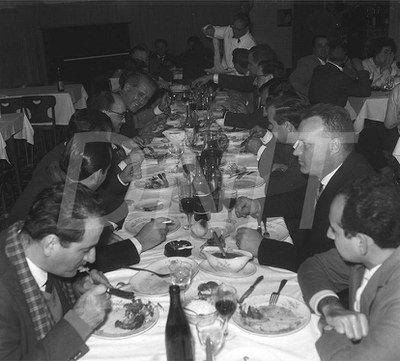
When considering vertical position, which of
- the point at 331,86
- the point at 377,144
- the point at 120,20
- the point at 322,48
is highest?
the point at 120,20

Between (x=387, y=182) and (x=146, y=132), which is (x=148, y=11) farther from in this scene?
(x=387, y=182)

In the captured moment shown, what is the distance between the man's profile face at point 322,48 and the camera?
5.65 meters

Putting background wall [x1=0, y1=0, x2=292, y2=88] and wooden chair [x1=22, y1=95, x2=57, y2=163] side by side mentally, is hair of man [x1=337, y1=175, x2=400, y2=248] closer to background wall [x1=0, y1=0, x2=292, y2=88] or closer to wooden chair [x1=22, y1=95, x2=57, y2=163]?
wooden chair [x1=22, y1=95, x2=57, y2=163]

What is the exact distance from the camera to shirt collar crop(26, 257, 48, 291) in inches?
57.9

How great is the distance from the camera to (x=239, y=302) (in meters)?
1.60

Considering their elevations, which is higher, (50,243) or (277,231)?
(50,243)

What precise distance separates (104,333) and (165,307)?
0.23 m

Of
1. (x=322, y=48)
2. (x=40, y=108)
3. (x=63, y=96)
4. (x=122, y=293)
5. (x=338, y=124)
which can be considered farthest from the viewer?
(x=63, y=96)

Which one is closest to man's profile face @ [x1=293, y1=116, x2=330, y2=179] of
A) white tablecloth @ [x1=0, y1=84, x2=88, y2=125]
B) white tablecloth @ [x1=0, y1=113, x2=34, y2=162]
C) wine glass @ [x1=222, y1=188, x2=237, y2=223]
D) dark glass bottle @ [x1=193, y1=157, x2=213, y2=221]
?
wine glass @ [x1=222, y1=188, x2=237, y2=223]

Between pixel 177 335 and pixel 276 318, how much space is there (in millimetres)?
345

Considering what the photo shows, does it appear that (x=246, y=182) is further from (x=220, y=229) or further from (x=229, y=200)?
(x=220, y=229)

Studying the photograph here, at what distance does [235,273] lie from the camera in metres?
1.81

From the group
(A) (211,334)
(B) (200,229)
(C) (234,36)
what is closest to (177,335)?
(A) (211,334)

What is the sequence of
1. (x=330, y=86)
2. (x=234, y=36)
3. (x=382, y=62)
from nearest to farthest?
1. (x=330, y=86)
2. (x=382, y=62)
3. (x=234, y=36)
